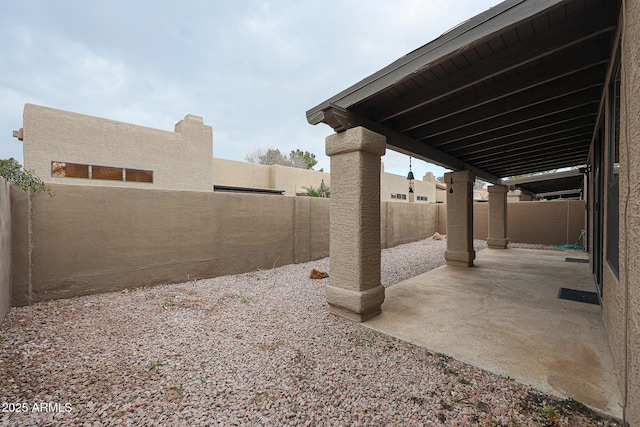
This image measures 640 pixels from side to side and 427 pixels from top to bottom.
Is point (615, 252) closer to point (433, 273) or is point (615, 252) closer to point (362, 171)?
point (362, 171)

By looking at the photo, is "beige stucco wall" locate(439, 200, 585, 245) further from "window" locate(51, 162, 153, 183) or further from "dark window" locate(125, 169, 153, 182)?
"window" locate(51, 162, 153, 183)

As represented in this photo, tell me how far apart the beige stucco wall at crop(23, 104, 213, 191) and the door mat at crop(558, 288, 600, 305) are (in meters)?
13.9

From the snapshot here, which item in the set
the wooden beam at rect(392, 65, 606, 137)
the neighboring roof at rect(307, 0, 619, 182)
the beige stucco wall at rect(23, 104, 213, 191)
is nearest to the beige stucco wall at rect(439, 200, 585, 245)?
the neighboring roof at rect(307, 0, 619, 182)

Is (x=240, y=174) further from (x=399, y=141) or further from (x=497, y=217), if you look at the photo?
(x=399, y=141)

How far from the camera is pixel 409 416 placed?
1.63 metres

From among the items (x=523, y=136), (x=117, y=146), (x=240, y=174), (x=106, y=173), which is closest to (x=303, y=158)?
(x=240, y=174)

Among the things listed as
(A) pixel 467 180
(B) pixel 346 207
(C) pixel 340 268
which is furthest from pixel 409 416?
(A) pixel 467 180

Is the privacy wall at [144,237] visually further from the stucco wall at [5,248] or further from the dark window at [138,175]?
the dark window at [138,175]

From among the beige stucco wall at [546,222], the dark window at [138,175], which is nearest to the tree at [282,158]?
the dark window at [138,175]

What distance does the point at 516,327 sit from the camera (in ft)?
9.47

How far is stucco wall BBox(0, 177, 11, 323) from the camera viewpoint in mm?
2857

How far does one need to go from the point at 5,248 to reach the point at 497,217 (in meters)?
11.3

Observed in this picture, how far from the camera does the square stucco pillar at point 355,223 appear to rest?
3.03m

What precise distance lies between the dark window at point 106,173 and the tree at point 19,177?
8.64m
